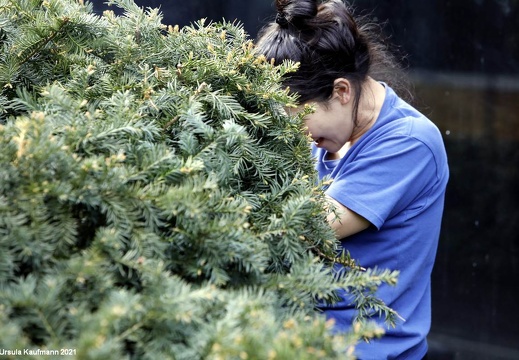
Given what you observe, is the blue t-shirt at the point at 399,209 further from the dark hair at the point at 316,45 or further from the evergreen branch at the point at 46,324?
the evergreen branch at the point at 46,324

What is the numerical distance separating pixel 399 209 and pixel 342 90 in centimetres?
41

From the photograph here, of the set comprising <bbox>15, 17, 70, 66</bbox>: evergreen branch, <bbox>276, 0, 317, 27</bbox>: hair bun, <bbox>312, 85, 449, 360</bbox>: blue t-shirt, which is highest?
<bbox>15, 17, 70, 66</bbox>: evergreen branch

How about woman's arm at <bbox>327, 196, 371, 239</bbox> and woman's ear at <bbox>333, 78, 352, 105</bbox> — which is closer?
woman's arm at <bbox>327, 196, 371, 239</bbox>

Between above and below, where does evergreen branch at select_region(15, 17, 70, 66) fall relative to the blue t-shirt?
above

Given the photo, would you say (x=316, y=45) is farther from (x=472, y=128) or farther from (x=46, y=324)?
(x=472, y=128)

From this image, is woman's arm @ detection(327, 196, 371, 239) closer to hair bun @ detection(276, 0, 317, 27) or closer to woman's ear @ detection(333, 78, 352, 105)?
woman's ear @ detection(333, 78, 352, 105)

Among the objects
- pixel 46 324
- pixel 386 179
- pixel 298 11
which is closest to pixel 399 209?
pixel 386 179

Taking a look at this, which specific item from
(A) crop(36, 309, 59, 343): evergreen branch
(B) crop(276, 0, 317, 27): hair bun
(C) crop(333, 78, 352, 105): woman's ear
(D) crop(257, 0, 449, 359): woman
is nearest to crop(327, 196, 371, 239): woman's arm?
(D) crop(257, 0, 449, 359): woman

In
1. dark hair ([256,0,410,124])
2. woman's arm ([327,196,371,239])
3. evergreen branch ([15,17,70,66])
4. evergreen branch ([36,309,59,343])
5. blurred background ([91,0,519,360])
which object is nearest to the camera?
evergreen branch ([36,309,59,343])

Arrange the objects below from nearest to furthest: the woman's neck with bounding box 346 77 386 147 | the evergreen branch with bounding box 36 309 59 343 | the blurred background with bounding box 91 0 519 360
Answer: the evergreen branch with bounding box 36 309 59 343 → the woman's neck with bounding box 346 77 386 147 → the blurred background with bounding box 91 0 519 360

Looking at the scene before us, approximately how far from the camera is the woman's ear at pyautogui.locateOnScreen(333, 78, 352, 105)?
196 cm

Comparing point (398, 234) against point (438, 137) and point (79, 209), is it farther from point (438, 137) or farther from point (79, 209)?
point (79, 209)

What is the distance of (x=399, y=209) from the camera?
179 centimetres

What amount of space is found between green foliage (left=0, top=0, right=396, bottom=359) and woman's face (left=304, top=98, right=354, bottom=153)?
1.54ft
